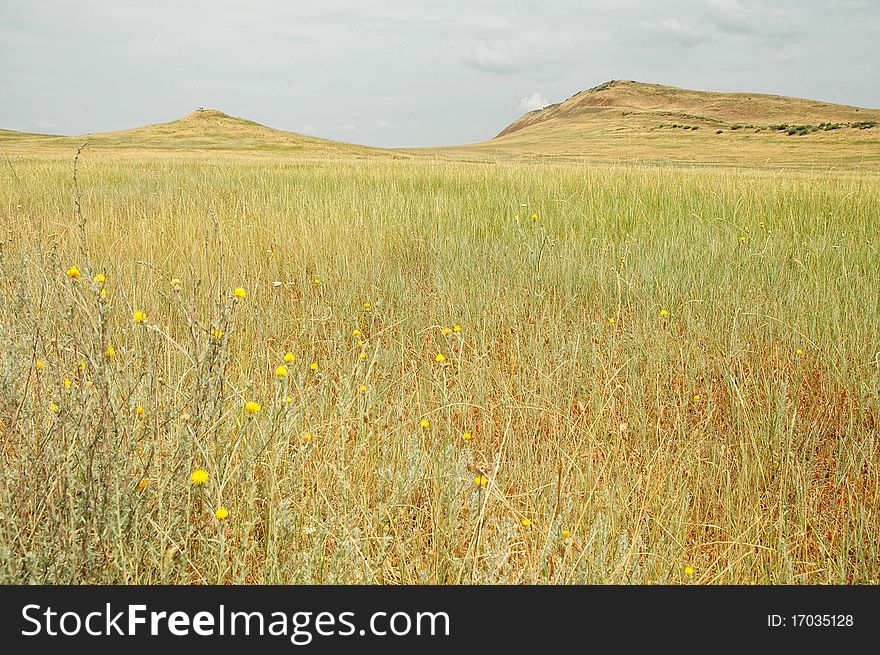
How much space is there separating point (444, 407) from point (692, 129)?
57416 millimetres

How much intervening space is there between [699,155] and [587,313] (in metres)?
35.1

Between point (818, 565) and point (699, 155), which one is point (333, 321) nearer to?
point (818, 565)

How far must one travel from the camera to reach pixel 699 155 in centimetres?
3369

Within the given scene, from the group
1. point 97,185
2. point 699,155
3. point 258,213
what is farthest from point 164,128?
point 258,213

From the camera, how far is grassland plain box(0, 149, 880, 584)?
1438 mm

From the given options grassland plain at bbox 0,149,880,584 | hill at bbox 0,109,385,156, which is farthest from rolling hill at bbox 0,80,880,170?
grassland plain at bbox 0,149,880,584

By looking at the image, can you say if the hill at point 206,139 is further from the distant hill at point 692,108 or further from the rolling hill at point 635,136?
the distant hill at point 692,108

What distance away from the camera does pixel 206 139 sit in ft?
152

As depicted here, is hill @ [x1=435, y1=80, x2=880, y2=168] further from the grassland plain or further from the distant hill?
the grassland plain

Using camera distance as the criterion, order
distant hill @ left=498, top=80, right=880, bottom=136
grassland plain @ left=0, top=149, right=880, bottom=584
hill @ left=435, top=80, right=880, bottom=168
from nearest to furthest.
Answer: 1. grassland plain @ left=0, top=149, right=880, bottom=584
2. hill @ left=435, top=80, right=880, bottom=168
3. distant hill @ left=498, top=80, right=880, bottom=136

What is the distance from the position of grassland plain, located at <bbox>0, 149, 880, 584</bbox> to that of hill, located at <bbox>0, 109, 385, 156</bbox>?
35263 mm

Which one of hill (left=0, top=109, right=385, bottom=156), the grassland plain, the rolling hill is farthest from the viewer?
hill (left=0, top=109, right=385, bottom=156)

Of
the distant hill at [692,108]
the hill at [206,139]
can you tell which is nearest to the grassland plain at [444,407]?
the hill at [206,139]

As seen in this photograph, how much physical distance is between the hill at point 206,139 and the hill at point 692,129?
43.1ft
